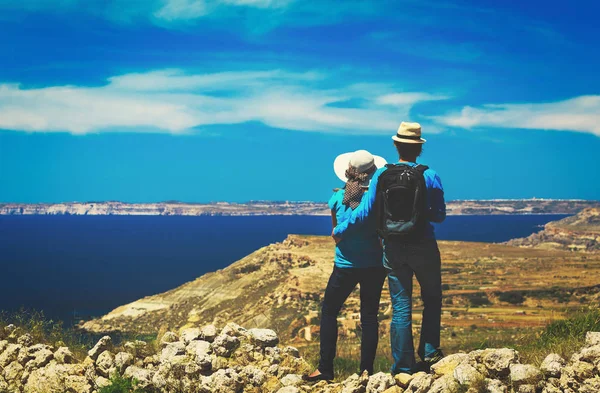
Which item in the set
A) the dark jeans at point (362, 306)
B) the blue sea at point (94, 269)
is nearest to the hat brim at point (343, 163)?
the dark jeans at point (362, 306)

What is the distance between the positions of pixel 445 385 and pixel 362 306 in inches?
56.0

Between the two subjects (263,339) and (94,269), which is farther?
(94,269)

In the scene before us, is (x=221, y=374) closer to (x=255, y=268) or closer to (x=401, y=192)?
(x=401, y=192)

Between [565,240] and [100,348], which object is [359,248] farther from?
[565,240]

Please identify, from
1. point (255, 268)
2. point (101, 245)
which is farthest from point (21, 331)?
point (101, 245)

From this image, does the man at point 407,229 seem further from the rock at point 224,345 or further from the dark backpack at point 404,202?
the rock at point 224,345

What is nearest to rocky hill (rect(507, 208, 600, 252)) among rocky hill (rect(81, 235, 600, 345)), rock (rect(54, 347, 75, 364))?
rocky hill (rect(81, 235, 600, 345))

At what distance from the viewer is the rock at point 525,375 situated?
504 centimetres

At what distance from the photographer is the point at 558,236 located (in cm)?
9325

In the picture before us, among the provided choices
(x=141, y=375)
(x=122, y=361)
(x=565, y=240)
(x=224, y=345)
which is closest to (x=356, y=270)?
(x=224, y=345)

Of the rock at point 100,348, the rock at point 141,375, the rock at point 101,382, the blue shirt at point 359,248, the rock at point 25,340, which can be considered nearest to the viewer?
the blue shirt at point 359,248

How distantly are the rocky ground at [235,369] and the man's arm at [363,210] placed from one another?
140 centimetres

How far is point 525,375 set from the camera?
5.05 metres

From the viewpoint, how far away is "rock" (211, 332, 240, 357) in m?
6.86
